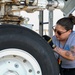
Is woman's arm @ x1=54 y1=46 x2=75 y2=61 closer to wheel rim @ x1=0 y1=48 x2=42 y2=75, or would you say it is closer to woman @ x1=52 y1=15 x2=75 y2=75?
woman @ x1=52 y1=15 x2=75 y2=75

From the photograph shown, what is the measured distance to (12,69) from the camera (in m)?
2.71

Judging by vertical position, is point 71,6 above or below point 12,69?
above

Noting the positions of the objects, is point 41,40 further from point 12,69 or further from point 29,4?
point 29,4

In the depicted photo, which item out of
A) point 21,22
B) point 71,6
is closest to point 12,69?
point 71,6

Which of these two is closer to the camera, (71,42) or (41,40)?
(41,40)

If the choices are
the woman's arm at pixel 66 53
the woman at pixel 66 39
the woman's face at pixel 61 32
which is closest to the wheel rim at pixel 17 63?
the woman's arm at pixel 66 53

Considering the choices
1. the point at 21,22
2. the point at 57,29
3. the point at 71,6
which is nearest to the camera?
the point at 57,29

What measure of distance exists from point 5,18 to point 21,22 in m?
0.45

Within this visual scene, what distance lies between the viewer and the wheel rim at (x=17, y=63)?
8.54ft

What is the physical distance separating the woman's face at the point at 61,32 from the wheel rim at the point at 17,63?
84cm

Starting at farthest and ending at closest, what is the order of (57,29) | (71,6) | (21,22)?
(21,22), (71,6), (57,29)

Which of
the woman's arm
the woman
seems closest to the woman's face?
the woman

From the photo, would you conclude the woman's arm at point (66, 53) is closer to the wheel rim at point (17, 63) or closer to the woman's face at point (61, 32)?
the woman's face at point (61, 32)

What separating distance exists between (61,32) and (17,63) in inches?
34.7
